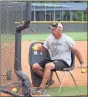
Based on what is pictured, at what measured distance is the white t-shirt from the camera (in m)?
8.75

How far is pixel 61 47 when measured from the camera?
8820mm

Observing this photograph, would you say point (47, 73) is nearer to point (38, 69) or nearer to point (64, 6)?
point (38, 69)

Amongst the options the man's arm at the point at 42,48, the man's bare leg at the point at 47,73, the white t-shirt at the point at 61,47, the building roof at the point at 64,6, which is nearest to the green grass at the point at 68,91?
the man's bare leg at the point at 47,73

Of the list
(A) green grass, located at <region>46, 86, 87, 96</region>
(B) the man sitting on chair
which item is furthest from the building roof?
(B) the man sitting on chair

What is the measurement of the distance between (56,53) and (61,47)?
0.56ft

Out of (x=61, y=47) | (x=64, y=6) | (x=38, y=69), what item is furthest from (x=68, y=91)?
(x=64, y=6)

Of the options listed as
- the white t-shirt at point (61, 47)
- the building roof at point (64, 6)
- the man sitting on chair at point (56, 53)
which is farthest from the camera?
the building roof at point (64, 6)

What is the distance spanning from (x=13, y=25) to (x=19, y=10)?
0.26 meters

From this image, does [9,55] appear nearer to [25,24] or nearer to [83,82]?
[25,24]

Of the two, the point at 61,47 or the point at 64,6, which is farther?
the point at 64,6

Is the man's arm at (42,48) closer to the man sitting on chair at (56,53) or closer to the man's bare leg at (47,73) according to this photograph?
the man sitting on chair at (56,53)

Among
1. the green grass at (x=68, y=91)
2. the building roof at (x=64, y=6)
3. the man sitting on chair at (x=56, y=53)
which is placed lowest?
the green grass at (x=68, y=91)

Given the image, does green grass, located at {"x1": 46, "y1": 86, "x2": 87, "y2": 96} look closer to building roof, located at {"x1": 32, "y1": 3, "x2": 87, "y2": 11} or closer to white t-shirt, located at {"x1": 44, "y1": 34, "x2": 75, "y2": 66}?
white t-shirt, located at {"x1": 44, "y1": 34, "x2": 75, "y2": 66}

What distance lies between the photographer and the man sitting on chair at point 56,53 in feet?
28.2
